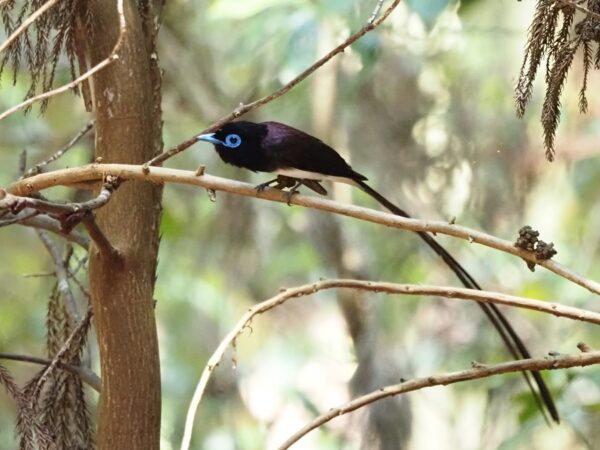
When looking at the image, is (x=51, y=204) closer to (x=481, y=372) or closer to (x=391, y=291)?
(x=391, y=291)

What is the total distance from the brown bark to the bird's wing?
27 centimetres

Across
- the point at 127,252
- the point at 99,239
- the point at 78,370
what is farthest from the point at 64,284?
the point at 99,239

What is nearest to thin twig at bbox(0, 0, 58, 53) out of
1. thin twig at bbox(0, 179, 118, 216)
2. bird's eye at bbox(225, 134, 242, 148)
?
thin twig at bbox(0, 179, 118, 216)

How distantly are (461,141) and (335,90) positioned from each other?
19.9 inches

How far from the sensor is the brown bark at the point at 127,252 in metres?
1.39

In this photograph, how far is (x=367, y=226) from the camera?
3.03 m

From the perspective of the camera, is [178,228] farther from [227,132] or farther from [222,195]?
[227,132]

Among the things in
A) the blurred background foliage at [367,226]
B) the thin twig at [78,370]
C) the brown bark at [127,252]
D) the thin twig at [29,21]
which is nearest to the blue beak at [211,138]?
the brown bark at [127,252]

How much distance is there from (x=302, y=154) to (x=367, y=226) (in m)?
1.36

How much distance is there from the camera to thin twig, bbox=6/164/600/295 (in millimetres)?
1104

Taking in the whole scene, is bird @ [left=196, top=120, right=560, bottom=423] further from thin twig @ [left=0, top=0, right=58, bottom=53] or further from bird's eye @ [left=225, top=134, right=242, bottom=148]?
thin twig @ [left=0, top=0, right=58, bottom=53]

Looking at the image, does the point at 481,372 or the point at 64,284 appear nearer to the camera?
the point at 481,372

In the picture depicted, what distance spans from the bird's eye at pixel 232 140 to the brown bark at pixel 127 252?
0.20 m

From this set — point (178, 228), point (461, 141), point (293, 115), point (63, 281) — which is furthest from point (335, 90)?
point (63, 281)
